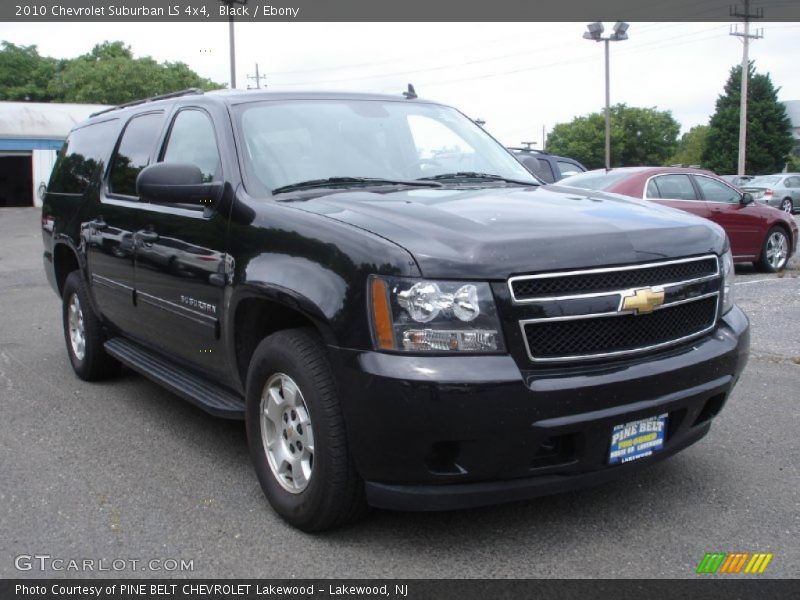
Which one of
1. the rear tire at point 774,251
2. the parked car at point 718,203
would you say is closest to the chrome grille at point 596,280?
the parked car at point 718,203

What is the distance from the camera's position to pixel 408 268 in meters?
2.97

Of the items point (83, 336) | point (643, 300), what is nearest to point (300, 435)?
point (643, 300)

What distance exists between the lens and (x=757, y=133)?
197 feet

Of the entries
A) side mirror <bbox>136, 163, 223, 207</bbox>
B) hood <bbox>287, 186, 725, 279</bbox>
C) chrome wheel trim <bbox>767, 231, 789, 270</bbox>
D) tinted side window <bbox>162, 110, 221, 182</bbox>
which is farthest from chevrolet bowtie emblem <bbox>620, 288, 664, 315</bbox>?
chrome wheel trim <bbox>767, 231, 789, 270</bbox>

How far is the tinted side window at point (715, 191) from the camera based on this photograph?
11.3 meters

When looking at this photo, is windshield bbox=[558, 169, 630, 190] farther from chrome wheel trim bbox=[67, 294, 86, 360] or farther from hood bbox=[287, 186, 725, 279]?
hood bbox=[287, 186, 725, 279]

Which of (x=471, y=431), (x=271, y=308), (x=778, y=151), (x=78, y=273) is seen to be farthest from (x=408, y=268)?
(x=778, y=151)

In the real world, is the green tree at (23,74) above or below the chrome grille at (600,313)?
above

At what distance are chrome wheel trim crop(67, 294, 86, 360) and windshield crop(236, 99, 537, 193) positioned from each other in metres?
2.51

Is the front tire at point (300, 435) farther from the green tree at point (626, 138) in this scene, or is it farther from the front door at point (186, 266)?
the green tree at point (626, 138)

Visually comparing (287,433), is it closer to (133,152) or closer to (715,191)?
(133,152)

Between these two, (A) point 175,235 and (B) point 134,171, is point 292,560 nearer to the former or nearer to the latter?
(A) point 175,235

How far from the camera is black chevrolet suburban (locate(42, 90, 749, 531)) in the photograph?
2961mm

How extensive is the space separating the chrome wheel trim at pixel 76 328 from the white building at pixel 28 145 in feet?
100
